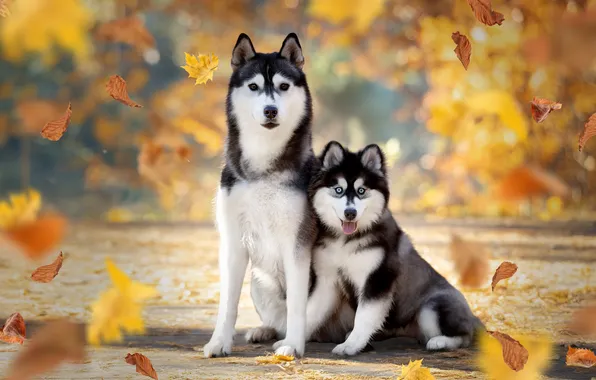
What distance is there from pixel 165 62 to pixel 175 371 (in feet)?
37.5

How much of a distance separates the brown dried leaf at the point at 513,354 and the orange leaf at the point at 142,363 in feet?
5.25

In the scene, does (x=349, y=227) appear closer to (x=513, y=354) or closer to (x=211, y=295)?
(x=513, y=354)

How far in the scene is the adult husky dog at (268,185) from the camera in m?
4.13

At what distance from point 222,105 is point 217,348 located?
8102 millimetres

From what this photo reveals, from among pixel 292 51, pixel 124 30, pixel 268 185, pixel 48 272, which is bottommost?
pixel 48 272

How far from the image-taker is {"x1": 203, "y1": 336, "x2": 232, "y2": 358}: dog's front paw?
4.16m

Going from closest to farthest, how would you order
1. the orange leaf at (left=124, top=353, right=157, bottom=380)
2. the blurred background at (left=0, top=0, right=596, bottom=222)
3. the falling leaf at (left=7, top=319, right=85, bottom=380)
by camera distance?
the falling leaf at (left=7, top=319, right=85, bottom=380), the orange leaf at (left=124, top=353, right=157, bottom=380), the blurred background at (left=0, top=0, right=596, bottom=222)

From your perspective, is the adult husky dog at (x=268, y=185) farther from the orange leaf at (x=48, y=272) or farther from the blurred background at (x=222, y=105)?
the blurred background at (x=222, y=105)

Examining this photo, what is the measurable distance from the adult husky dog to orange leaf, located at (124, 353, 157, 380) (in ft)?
1.67

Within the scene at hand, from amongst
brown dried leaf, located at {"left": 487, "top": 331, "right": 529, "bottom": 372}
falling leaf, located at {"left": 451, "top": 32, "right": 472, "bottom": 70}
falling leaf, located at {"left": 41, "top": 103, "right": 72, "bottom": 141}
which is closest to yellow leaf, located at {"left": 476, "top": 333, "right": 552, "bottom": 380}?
brown dried leaf, located at {"left": 487, "top": 331, "right": 529, "bottom": 372}

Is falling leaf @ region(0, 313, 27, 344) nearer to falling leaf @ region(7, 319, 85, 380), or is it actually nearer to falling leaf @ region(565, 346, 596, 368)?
falling leaf @ region(7, 319, 85, 380)

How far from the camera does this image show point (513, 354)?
3.74 m

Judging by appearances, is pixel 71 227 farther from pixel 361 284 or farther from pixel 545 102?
pixel 545 102

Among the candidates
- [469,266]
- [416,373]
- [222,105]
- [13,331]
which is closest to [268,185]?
[416,373]
